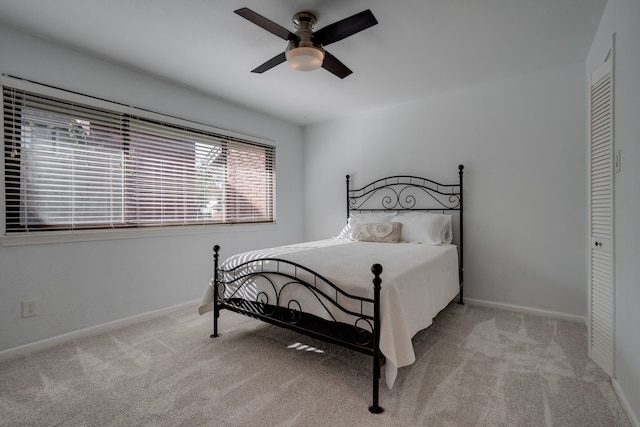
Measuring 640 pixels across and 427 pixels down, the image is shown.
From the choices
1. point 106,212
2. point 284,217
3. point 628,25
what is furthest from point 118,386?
point 628,25

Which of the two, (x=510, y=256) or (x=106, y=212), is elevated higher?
(x=106, y=212)

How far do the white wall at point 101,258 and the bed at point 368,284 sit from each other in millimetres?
844

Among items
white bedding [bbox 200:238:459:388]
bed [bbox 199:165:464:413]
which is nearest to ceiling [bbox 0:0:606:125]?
bed [bbox 199:165:464:413]

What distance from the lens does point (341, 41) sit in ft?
8.05

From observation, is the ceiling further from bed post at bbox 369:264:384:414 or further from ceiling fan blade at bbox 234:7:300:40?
bed post at bbox 369:264:384:414

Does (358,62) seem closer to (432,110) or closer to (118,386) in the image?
(432,110)

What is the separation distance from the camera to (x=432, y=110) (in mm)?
3688

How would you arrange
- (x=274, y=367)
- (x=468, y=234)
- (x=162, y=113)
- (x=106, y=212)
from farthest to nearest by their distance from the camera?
(x=468, y=234) < (x=162, y=113) < (x=106, y=212) < (x=274, y=367)

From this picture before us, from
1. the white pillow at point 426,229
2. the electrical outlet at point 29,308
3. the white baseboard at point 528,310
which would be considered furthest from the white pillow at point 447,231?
the electrical outlet at point 29,308

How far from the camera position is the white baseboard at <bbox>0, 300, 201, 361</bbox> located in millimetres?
2260

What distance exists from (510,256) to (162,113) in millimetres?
3955

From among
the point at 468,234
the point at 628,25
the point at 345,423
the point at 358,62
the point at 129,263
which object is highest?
the point at 358,62

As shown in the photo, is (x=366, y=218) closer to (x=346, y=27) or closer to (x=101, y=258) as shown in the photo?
(x=346, y=27)

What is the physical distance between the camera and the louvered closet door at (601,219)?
191 cm
